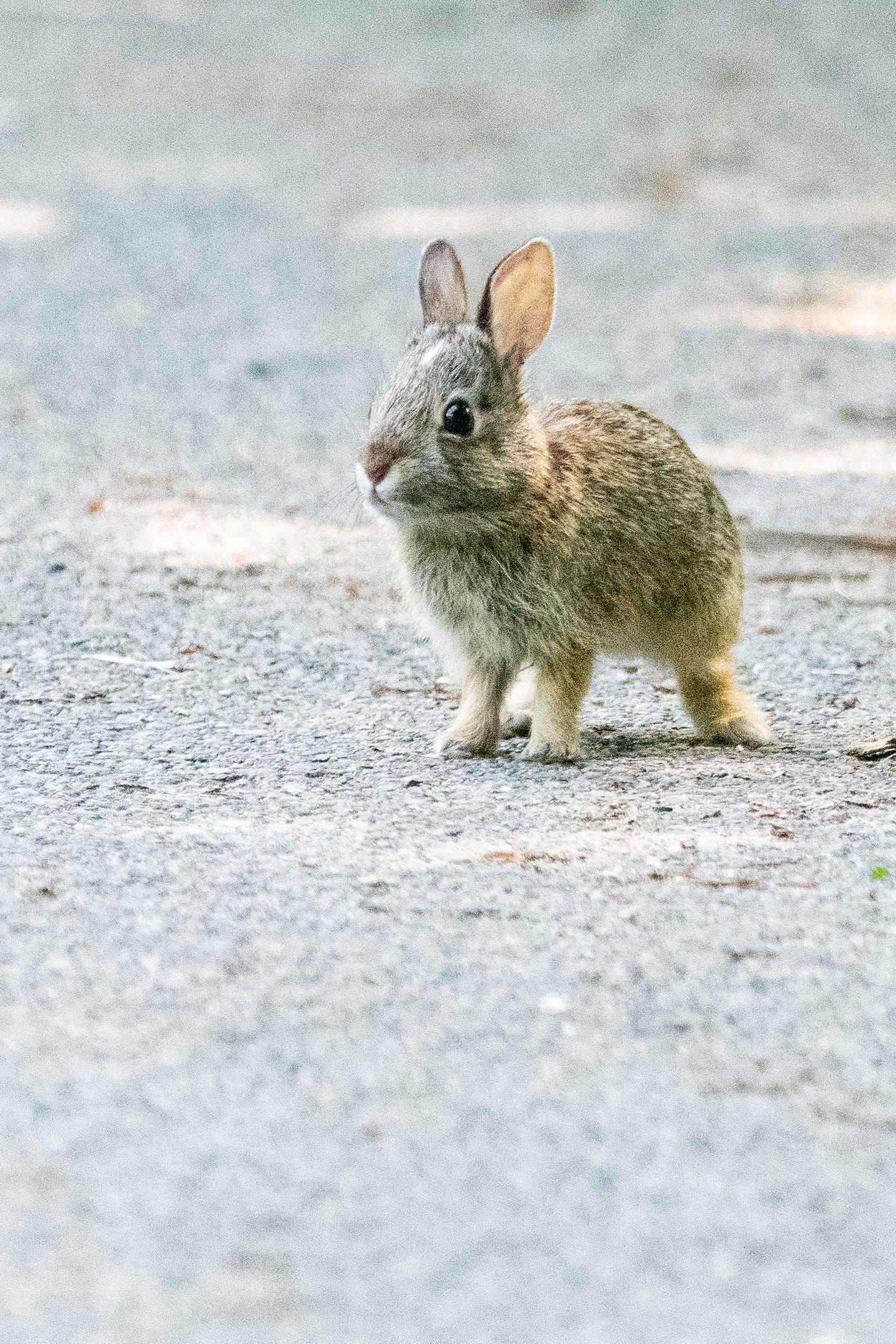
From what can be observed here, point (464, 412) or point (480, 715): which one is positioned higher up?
point (464, 412)

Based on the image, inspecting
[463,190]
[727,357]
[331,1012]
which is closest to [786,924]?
[331,1012]

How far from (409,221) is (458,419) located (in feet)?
26.0

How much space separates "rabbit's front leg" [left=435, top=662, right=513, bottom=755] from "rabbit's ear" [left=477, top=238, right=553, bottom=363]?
2.51ft

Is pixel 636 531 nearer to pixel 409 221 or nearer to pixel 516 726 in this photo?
pixel 516 726

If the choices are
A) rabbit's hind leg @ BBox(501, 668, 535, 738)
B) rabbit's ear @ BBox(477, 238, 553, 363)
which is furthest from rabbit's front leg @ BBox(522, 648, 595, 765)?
rabbit's ear @ BBox(477, 238, 553, 363)

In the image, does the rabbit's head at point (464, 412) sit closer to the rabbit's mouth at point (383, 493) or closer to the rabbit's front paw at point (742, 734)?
the rabbit's mouth at point (383, 493)

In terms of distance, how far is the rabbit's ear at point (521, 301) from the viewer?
4.22 m

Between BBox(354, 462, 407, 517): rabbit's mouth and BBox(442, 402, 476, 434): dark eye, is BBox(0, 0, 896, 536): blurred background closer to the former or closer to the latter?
BBox(442, 402, 476, 434): dark eye

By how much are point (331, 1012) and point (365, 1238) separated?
0.62 m

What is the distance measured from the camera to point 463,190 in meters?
12.5

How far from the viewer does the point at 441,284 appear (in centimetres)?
443

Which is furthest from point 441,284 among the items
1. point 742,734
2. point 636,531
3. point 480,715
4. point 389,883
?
point 389,883

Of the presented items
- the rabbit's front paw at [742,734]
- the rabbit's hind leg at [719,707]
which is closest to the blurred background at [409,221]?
the rabbit's hind leg at [719,707]

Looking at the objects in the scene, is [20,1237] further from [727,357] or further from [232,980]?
[727,357]
